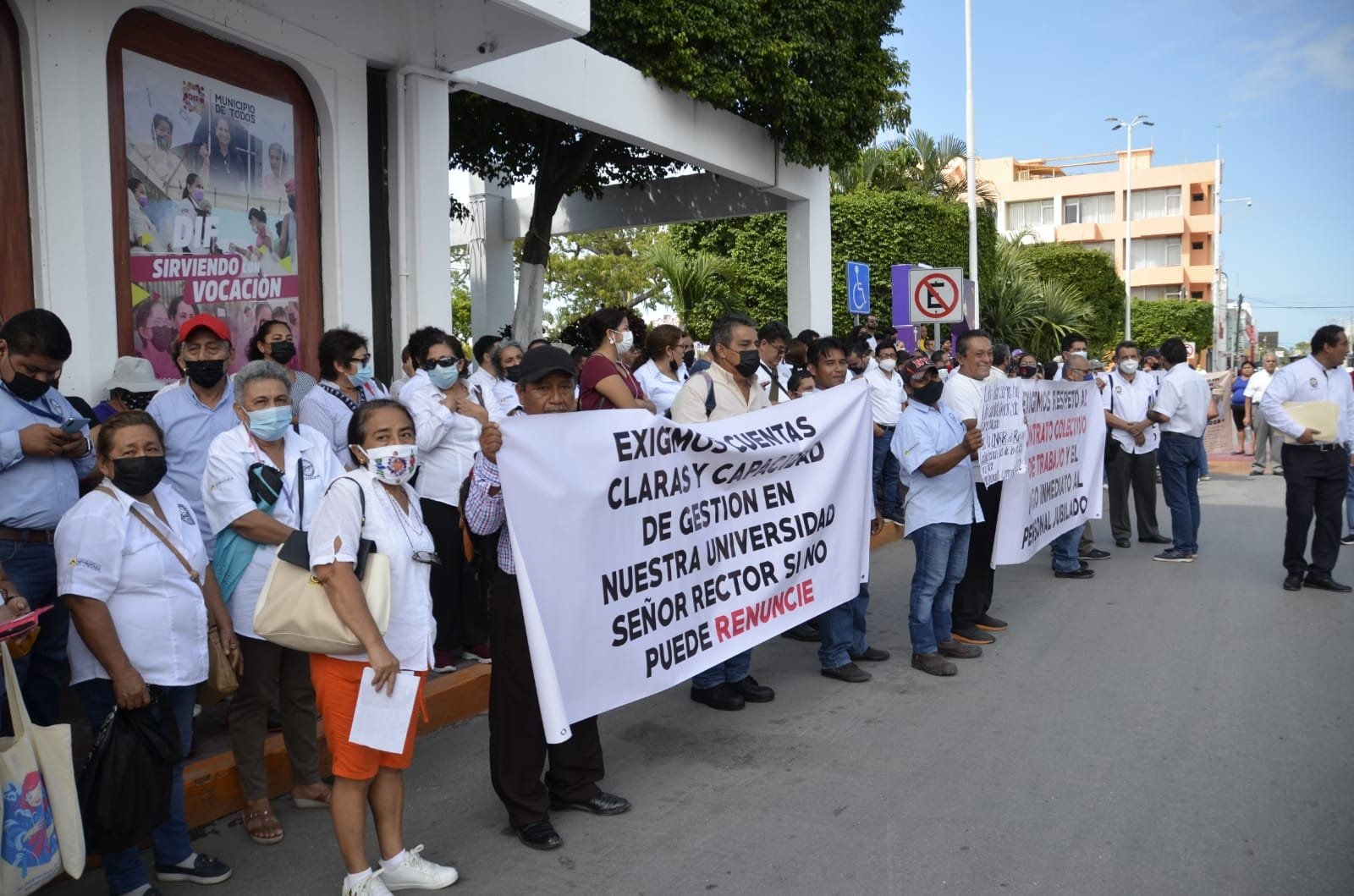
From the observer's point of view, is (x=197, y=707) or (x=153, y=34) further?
(x=153, y=34)

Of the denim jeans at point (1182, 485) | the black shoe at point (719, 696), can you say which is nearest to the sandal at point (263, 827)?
the black shoe at point (719, 696)

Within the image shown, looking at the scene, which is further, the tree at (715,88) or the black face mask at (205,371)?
the tree at (715,88)

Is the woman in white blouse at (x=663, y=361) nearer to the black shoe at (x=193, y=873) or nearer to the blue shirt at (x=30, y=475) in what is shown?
the blue shirt at (x=30, y=475)

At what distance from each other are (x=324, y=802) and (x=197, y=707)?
118 cm

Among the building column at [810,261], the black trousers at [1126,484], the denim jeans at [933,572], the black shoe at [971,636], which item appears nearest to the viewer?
the denim jeans at [933,572]

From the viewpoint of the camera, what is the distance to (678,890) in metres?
3.62

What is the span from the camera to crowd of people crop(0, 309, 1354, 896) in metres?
3.43

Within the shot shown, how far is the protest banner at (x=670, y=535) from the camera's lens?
401cm

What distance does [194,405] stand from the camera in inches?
181

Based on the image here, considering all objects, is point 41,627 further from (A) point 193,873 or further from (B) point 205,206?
(B) point 205,206

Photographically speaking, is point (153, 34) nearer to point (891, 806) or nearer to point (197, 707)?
point (197, 707)

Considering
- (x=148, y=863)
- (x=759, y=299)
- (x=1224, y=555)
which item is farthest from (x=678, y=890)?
(x=759, y=299)

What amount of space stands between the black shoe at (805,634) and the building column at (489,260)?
1051 centimetres

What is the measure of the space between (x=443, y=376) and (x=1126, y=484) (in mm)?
7377
